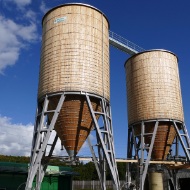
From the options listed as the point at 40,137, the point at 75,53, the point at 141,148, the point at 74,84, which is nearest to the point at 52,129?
the point at 40,137

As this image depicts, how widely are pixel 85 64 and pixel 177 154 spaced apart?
1130 cm

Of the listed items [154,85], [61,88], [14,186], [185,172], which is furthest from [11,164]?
[185,172]

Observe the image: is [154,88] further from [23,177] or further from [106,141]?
[23,177]

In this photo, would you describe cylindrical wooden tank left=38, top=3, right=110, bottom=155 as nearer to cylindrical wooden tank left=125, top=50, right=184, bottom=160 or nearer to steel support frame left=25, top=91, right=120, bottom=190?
steel support frame left=25, top=91, right=120, bottom=190

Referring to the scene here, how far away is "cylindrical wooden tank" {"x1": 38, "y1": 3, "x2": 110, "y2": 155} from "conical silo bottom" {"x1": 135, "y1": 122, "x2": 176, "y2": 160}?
5.97 metres

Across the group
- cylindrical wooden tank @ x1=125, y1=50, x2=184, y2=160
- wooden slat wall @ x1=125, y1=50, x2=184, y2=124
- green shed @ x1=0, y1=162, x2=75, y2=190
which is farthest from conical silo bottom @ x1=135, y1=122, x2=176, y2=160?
green shed @ x1=0, y1=162, x2=75, y2=190

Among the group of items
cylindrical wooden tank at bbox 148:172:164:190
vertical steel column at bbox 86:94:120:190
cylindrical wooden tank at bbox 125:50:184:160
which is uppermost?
cylindrical wooden tank at bbox 125:50:184:160

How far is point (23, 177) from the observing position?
22.6m

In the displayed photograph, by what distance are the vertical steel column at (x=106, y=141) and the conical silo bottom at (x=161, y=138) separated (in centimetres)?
556

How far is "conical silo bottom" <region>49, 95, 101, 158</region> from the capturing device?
49.7 feet

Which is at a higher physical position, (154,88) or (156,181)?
(154,88)

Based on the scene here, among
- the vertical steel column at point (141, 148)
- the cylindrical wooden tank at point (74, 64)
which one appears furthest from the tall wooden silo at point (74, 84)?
the vertical steel column at point (141, 148)

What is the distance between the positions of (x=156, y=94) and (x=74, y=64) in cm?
791

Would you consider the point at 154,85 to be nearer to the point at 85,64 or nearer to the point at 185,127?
the point at 185,127
